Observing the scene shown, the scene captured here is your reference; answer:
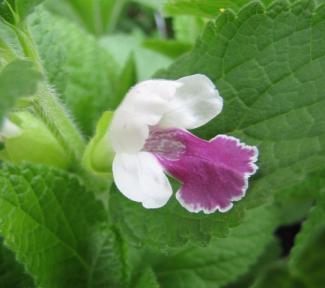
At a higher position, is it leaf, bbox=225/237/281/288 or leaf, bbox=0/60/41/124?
leaf, bbox=0/60/41/124

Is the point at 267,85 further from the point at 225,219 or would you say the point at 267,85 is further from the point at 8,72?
the point at 8,72

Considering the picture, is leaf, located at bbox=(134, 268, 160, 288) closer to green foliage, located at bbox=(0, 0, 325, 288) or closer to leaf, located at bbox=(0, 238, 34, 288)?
green foliage, located at bbox=(0, 0, 325, 288)

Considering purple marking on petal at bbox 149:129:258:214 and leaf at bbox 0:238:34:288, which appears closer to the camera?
purple marking on petal at bbox 149:129:258:214

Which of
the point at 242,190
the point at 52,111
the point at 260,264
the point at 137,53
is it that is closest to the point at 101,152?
the point at 52,111

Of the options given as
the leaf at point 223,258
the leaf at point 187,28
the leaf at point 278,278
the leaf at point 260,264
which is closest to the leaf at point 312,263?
the leaf at point 278,278

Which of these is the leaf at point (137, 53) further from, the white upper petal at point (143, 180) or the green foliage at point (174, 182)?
the white upper petal at point (143, 180)

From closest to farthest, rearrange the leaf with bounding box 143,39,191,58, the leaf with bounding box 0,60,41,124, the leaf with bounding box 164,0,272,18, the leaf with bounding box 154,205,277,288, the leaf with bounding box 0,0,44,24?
the leaf with bounding box 0,60,41,124, the leaf with bounding box 0,0,44,24, the leaf with bounding box 164,0,272,18, the leaf with bounding box 154,205,277,288, the leaf with bounding box 143,39,191,58

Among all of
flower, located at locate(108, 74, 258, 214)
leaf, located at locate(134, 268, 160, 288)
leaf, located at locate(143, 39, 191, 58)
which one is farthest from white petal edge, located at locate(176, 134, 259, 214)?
leaf, located at locate(143, 39, 191, 58)
